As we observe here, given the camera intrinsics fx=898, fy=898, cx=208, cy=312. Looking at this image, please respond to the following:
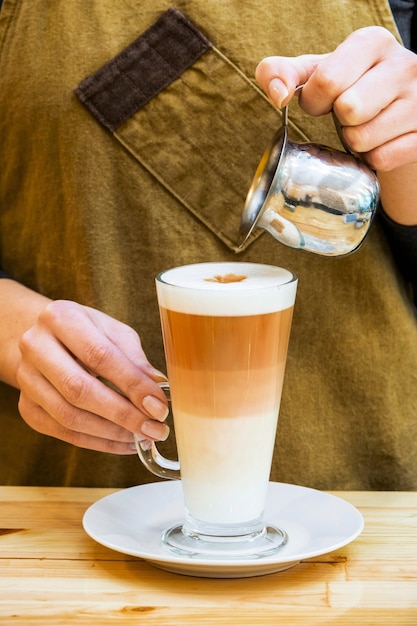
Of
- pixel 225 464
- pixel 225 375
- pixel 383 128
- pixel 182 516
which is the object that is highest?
pixel 383 128

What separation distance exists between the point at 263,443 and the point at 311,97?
1.21 feet

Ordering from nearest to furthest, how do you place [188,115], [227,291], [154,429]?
[227,291] < [154,429] < [188,115]

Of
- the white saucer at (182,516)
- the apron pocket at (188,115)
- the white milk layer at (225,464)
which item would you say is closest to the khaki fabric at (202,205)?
the apron pocket at (188,115)

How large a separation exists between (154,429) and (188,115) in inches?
18.5

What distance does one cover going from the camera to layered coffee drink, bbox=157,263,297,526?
0.90m

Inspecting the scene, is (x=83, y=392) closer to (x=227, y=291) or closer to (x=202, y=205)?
(x=227, y=291)

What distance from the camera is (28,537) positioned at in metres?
1.02

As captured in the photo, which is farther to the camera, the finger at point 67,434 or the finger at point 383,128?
the finger at point 67,434

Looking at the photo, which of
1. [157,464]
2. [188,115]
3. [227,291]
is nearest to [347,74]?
[227,291]

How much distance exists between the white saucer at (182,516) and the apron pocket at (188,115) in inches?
14.1

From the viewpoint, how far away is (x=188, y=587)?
89 cm

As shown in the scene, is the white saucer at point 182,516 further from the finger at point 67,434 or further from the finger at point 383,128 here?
the finger at point 383,128

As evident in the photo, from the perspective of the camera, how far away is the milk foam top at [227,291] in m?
0.89

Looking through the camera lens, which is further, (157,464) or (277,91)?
(157,464)
